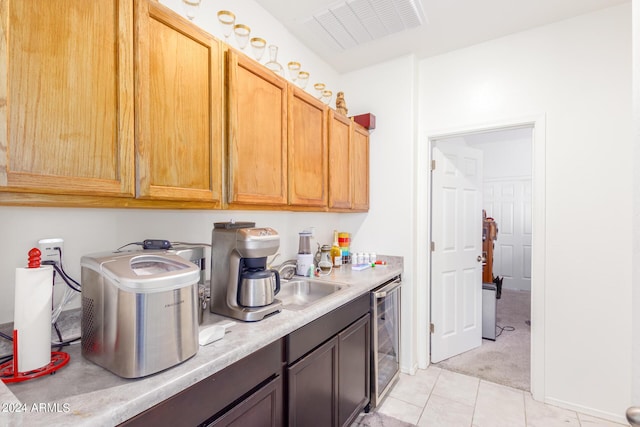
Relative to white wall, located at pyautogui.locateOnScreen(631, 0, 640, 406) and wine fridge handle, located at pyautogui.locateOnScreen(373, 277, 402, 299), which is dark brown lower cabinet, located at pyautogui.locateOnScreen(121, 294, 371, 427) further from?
white wall, located at pyautogui.locateOnScreen(631, 0, 640, 406)

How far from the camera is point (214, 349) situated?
42.5 inches

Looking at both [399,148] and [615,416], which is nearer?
[615,416]

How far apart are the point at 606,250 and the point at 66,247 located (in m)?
3.12

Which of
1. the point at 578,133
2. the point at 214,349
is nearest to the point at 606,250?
the point at 578,133

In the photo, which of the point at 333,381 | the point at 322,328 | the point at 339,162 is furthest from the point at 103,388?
the point at 339,162

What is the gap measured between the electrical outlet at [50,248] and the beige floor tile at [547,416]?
2832 millimetres

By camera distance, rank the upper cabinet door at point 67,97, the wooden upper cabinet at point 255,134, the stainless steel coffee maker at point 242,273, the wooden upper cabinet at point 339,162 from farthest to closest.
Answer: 1. the wooden upper cabinet at point 339,162
2. the wooden upper cabinet at point 255,134
3. the stainless steel coffee maker at point 242,273
4. the upper cabinet door at point 67,97

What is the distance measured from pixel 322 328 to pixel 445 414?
1279 millimetres

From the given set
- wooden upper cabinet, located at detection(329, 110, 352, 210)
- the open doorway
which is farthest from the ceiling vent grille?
the open doorway

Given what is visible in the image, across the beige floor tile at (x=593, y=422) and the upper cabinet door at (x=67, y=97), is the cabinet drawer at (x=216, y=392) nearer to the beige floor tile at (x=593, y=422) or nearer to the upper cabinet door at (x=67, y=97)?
the upper cabinet door at (x=67, y=97)

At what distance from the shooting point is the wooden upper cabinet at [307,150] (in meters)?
1.89

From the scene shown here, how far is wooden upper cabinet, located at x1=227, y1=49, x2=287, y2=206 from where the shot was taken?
1459 mm

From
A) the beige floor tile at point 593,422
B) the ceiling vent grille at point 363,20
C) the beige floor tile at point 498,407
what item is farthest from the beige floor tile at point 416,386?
the ceiling vent grille at point 363,20

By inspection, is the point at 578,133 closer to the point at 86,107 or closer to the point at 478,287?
the point at 478,287
